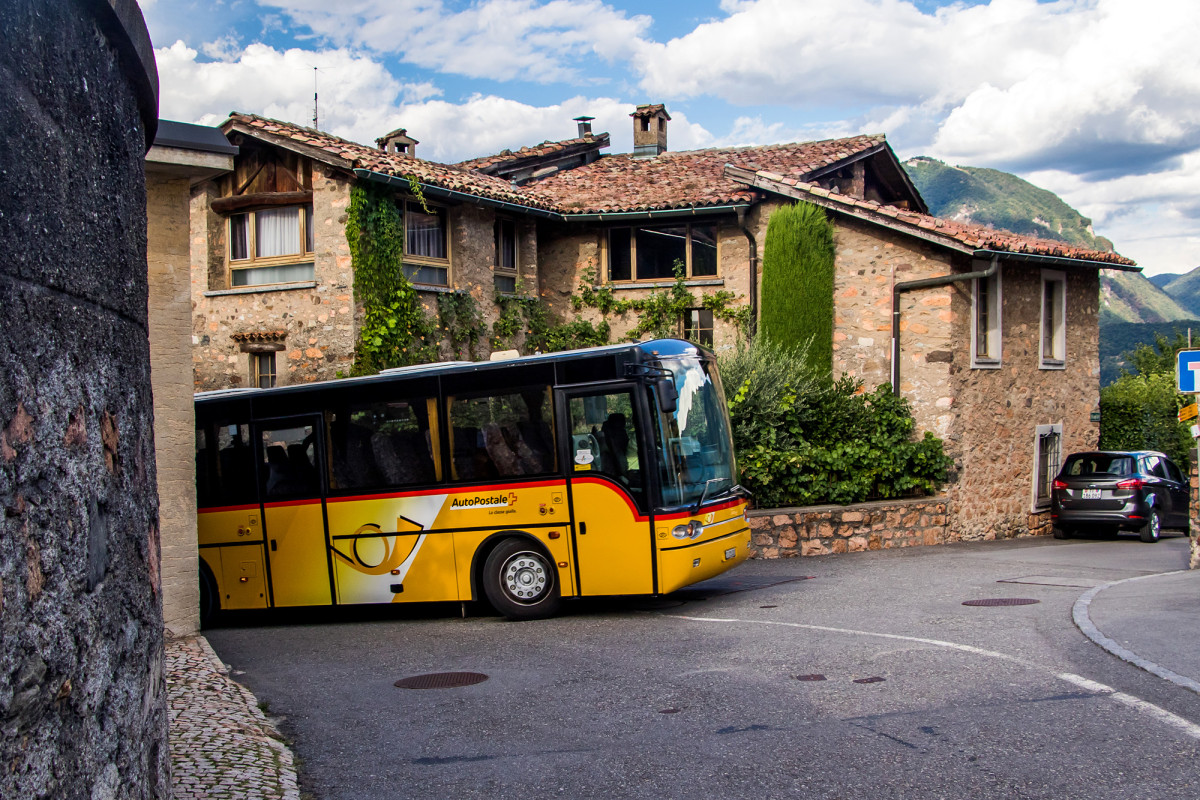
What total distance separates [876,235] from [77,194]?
19.6 metres

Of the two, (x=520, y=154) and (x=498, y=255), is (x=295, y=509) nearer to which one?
(x=498, y=255)

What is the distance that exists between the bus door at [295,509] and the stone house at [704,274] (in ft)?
Answer: 21.8

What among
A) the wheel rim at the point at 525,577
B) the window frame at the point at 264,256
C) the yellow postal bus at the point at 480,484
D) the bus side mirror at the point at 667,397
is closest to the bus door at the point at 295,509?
the yellow postal bus at the point at 480,484

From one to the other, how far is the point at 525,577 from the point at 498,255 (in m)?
12.1

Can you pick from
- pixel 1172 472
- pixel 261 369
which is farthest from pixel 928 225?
pixel 261 369

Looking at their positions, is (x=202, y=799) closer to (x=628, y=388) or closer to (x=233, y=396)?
(x=628, y=388)

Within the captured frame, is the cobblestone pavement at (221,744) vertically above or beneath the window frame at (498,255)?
beneath

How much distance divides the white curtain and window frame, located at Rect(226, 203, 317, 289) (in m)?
0.05

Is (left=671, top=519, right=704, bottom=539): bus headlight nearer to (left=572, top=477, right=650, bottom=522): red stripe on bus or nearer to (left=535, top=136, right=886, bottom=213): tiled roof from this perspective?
(left=572, top=477, right=650, bottom=522): red stripe on bus

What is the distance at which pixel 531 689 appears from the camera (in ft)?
26.0

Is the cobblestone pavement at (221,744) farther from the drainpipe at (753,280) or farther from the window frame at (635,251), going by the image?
the window frame at (635,251)

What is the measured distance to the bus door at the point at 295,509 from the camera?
12523 millimetres

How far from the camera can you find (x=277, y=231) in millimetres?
20344

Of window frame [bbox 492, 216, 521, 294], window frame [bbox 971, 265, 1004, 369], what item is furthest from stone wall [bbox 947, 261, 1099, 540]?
window frame [bbox 492, 216, 521, 294]
